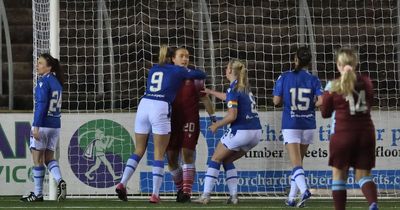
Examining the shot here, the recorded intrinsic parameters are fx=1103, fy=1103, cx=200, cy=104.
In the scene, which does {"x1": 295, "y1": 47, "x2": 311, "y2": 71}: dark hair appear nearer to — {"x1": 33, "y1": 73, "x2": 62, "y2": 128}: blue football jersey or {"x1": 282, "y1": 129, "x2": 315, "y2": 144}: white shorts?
{"x1": 282, "y1": 129, "x2": 315, "y2": 144}: white shorts

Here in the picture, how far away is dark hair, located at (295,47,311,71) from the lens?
39.5ft

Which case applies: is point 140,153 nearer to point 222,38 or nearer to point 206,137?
point 206,137

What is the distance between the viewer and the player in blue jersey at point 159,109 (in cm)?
1232

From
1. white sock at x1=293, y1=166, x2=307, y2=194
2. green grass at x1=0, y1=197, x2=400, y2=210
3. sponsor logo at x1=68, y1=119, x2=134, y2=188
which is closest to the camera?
green grass at x1=0, y1=197, x2=400, y2=210

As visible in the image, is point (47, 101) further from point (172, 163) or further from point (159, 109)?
point (172, 163)

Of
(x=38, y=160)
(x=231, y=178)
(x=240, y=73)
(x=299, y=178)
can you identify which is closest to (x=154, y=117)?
(x=240, y=73)

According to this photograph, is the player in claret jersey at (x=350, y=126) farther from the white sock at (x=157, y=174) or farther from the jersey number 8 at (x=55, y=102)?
the jersey number 8 at (x=55, y=102)

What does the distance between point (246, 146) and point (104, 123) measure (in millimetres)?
2364

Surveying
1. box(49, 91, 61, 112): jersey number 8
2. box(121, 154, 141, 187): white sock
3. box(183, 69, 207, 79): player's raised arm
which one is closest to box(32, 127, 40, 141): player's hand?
box(49, 91, 61, 112): jersey number 8

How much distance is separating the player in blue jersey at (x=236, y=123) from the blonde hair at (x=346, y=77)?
3446 millimetres

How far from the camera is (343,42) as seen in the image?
1595 centimetres

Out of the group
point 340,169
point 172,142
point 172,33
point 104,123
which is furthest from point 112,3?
point 340,169

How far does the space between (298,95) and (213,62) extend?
2.77 metres

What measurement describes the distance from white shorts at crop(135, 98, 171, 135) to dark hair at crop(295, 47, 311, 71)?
1545 millimetres
